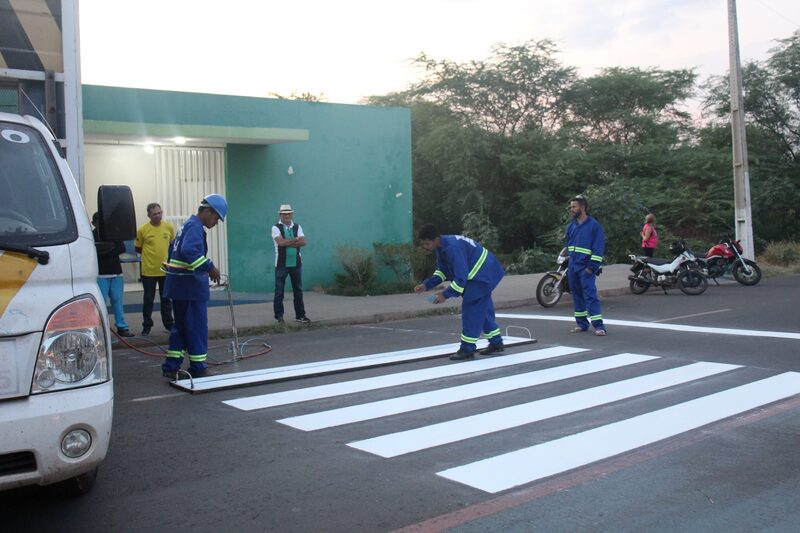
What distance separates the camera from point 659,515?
14.8 feet

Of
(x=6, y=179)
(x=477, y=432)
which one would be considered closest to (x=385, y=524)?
(x=477, y=432)

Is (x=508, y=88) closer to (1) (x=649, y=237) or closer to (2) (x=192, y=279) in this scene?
(1) (x=649, y=237)

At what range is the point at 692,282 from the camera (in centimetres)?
1697

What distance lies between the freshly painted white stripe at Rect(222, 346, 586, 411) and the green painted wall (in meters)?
8.78

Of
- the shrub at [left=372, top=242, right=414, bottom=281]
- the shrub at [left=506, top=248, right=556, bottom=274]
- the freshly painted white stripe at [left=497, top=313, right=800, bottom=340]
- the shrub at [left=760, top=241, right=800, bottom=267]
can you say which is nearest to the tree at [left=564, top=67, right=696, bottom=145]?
the shrub at [left=760, top=241, right=800, bottom=267]

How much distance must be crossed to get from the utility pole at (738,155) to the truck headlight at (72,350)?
19.9 metres

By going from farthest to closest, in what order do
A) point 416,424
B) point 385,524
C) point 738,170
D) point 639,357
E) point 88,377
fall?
point 738,170 < point 639,357 < point 416,424 < point 385,524 < point 88,377

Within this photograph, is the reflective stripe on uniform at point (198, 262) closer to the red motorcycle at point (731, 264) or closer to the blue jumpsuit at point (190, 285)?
the blue jumpsuit at point (190, 285)

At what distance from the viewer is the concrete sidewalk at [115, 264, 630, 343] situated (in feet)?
41.1

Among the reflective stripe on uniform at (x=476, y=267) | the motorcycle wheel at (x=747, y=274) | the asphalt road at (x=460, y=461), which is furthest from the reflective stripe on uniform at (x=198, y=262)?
the motorcycle wheel at (x=747, y=274)

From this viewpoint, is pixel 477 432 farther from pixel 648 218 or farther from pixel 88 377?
→ pixel 648 218

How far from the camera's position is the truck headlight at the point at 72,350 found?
3.96 metres

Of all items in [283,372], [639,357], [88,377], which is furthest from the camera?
[639,357]

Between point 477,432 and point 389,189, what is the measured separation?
44.1 ft
